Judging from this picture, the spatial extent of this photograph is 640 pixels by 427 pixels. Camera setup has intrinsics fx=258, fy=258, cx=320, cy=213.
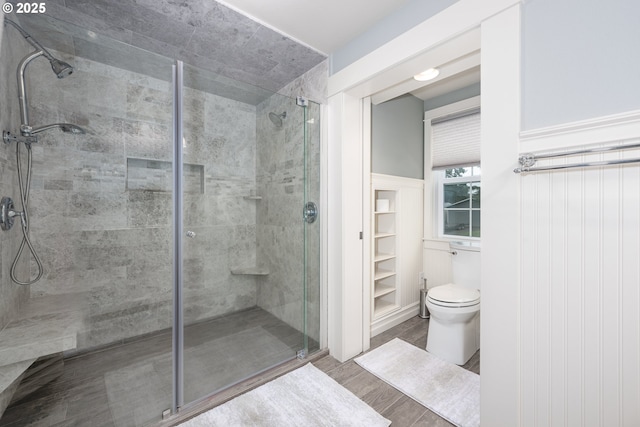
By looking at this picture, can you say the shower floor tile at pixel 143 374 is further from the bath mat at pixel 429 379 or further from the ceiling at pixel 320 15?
the ceiling at pixel 320 15

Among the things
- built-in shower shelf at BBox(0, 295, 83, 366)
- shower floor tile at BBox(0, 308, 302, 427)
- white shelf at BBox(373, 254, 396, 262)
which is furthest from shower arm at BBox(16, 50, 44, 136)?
white shelf at BBox(373, 254, 396, 262)

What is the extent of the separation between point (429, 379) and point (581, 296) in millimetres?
1170

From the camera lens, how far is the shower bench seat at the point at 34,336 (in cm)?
123

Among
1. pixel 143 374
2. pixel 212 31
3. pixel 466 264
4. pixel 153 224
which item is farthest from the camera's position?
pixel 466 264

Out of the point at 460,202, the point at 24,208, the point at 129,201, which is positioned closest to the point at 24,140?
the point at 24,208

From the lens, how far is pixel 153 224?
1.87 metres

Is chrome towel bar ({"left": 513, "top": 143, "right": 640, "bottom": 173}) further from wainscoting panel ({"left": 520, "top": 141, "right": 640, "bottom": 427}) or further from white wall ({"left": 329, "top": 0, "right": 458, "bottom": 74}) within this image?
white wall ({"left": 329, "top": 0, "right": 458, "bottom": 74})

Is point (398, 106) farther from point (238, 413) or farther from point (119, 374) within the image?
point (119, 374)

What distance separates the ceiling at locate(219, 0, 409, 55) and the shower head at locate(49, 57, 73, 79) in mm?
1000

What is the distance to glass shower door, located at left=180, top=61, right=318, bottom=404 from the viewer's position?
5.54 feet

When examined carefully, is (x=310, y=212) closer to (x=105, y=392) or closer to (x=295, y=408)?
(x=295, y=408)

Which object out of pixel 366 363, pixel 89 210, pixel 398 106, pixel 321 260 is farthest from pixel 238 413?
pixel 398 106

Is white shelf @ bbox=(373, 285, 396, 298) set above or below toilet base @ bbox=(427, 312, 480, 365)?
above

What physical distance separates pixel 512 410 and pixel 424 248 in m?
1.86
